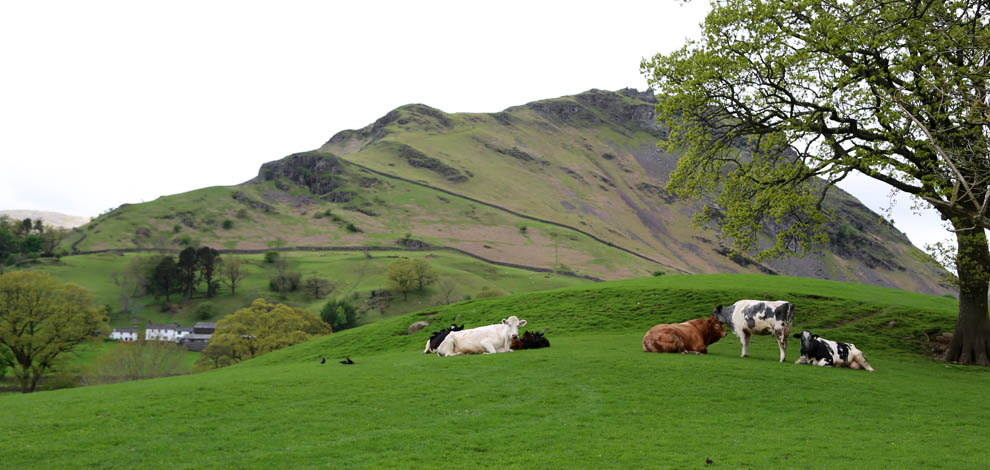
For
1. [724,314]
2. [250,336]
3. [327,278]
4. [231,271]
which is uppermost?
[724,314]

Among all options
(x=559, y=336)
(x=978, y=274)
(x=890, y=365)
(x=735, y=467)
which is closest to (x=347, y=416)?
(x=735, y=467)

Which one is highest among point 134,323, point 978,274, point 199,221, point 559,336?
point 199,221

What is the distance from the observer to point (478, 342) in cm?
2172

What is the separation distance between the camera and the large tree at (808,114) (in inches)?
740

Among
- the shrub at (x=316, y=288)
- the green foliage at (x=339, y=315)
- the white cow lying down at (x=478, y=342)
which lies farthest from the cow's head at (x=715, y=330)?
the shrub at (x=316, y=288)

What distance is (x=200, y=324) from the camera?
124438mm

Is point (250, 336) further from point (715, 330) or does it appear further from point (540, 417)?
point (540, 417)

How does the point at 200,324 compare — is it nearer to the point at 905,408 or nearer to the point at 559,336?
the point at 559,336

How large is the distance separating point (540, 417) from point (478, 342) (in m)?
9.40

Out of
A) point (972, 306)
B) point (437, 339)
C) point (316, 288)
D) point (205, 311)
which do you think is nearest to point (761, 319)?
A: point (972, 306)

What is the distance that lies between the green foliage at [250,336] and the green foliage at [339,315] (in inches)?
1560

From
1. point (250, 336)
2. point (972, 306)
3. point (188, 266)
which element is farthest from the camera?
point (188, 266)

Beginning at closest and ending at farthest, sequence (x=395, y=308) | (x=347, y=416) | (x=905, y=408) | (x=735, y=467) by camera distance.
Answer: (x=735, y=467)
(x=347, y=416)
(x=905, y=408)
(x=395, y=308)

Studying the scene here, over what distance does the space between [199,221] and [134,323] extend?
250ft
